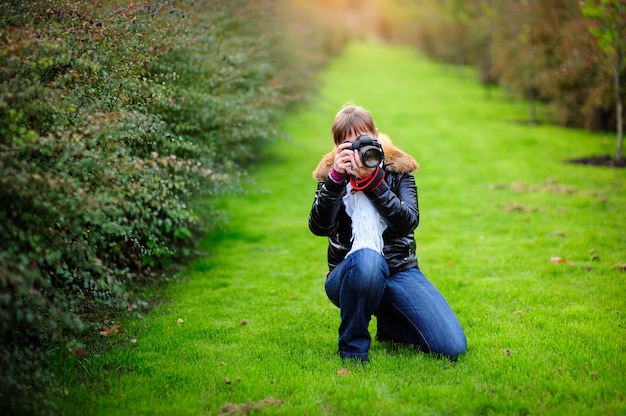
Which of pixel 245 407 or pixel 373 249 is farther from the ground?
pixel 373 249

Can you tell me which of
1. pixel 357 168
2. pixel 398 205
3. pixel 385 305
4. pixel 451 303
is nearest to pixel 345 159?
pixel 357 168

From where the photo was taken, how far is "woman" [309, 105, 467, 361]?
3605mm

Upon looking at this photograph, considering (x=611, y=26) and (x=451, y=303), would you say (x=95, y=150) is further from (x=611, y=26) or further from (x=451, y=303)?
(x=611, y=26)

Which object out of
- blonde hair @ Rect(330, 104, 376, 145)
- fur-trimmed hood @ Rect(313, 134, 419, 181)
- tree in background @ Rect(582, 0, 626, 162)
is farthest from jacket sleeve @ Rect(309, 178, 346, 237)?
tree in background @ Rect(582, 0, 626, 162)

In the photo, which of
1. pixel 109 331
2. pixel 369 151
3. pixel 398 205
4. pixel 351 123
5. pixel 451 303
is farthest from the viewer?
pixel 451 303

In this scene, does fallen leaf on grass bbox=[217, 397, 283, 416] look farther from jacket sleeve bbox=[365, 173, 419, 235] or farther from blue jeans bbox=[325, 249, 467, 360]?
jacket sleeve bbox=[365, 173, 419, 235]

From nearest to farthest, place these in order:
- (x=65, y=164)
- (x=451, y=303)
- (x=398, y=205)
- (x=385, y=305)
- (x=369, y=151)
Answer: (x=65, y=164) → (x=369, y=151) → (x=398, y=205) → (x=385, y=305) → (x=451, y=303)

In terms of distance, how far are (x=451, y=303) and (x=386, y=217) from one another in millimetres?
1512

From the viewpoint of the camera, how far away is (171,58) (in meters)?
5.16

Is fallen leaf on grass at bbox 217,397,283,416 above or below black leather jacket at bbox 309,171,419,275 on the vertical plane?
below

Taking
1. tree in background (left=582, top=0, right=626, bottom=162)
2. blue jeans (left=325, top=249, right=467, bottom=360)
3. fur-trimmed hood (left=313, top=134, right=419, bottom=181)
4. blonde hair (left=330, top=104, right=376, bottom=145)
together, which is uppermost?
tree in background (left=582, top=0, right=626, bottom=162)

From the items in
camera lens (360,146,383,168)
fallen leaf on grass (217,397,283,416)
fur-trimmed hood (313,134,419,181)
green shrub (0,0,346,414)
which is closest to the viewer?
green shrub (0,0,346,414)

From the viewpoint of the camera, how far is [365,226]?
376cm

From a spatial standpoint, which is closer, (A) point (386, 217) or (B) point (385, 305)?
(A) point (386, 217)
